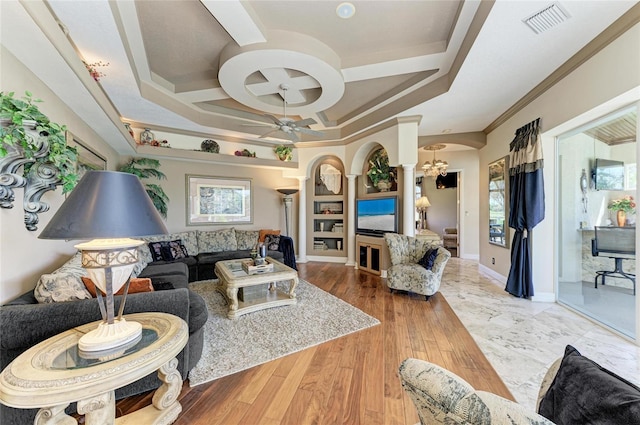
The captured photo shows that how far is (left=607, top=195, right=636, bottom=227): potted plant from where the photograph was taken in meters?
2.53

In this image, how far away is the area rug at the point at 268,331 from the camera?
2.10 metres

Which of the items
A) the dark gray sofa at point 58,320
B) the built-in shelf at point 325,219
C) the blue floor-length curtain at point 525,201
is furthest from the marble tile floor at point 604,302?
the dark gray sofa at point 58,320

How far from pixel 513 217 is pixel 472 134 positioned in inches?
85.7

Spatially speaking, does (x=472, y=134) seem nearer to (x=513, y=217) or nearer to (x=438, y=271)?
(x=513, y=217)

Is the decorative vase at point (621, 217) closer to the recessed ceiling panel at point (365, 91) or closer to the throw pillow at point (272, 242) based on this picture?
the recessed ceiling panel at point (365, 91)

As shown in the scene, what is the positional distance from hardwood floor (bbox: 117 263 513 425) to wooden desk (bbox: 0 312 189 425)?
39cm

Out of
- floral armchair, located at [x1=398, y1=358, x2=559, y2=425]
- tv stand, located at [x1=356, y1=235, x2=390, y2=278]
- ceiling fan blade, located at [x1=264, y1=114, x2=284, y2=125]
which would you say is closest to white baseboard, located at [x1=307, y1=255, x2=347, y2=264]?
tv stand, located at [x1=356, y1=235, x2=390, y2=278]

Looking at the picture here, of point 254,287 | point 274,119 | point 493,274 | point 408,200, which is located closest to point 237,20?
point 274,119

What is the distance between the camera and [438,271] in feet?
11.4

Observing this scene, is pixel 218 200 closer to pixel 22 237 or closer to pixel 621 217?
pixel 22 237

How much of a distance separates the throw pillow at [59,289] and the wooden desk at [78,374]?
16.8 inches

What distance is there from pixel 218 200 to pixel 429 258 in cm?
441

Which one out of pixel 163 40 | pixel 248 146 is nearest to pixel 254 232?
pixel 248 146

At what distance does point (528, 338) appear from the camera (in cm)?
252
